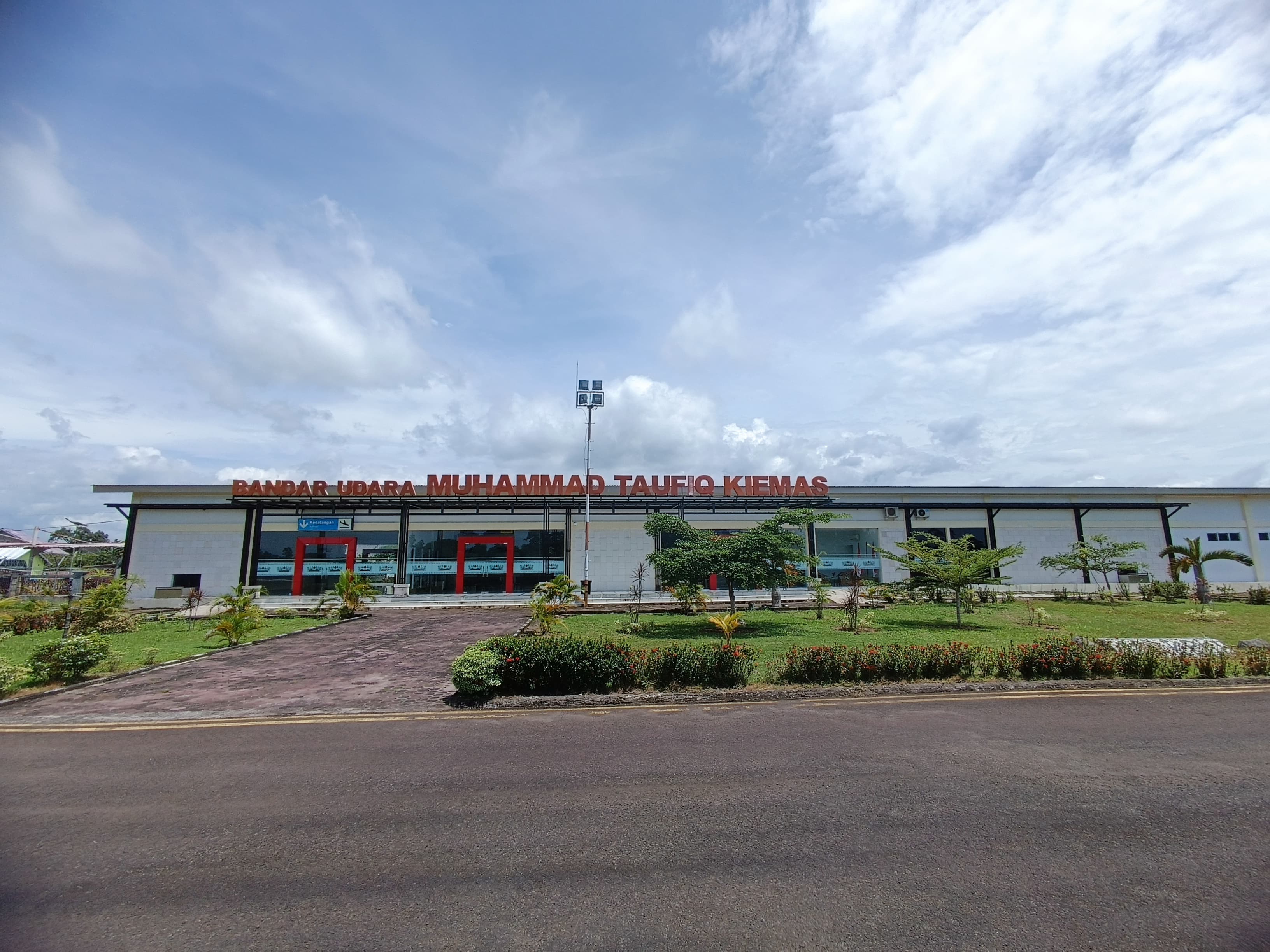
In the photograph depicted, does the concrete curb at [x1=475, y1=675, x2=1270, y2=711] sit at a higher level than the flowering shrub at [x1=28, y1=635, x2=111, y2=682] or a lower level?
lower

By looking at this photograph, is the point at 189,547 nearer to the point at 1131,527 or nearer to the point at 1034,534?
the point at 1034,534

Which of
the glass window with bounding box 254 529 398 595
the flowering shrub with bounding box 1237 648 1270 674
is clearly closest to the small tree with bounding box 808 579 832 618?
the flowering shrub with bounding box 1237 648 1270 674

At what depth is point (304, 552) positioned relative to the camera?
3675 centimetres

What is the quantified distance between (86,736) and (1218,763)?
16.3m

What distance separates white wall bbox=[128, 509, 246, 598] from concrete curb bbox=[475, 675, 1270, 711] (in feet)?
105

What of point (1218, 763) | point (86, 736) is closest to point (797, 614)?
point (1218, 763)

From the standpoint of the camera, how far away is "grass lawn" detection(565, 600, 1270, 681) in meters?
18.2

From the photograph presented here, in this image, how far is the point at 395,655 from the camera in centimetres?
1717

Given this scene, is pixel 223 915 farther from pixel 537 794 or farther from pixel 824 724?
pixel 824 724

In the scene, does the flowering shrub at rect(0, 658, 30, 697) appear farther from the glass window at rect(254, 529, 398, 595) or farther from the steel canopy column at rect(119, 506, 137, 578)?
the steel canopy column at rect(119, 506, 137, 578)

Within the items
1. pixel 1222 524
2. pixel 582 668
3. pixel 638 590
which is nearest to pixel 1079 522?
pixel 1222 524

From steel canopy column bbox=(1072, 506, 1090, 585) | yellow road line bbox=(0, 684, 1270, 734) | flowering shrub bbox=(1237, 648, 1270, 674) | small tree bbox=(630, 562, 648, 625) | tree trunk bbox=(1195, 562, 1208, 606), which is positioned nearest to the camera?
yellow road line bbox=(0, 684, 1270, 734)

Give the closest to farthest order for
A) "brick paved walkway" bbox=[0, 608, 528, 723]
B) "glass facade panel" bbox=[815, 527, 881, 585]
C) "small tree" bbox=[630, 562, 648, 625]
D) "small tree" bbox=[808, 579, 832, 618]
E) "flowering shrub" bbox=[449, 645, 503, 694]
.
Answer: "brick paved walkway" bbox=[0, 608, 528, 723]
"flowering shrub" bbox=[449, 645, 503, 694]
"small tree" bbox=[630, 562, 648, 625]
"small tree" bbox=[808, 579, 832, 618]
"glass facade panel" bbox=[815, 527, 881, 585]

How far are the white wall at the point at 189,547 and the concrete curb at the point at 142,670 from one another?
54.0 feet
